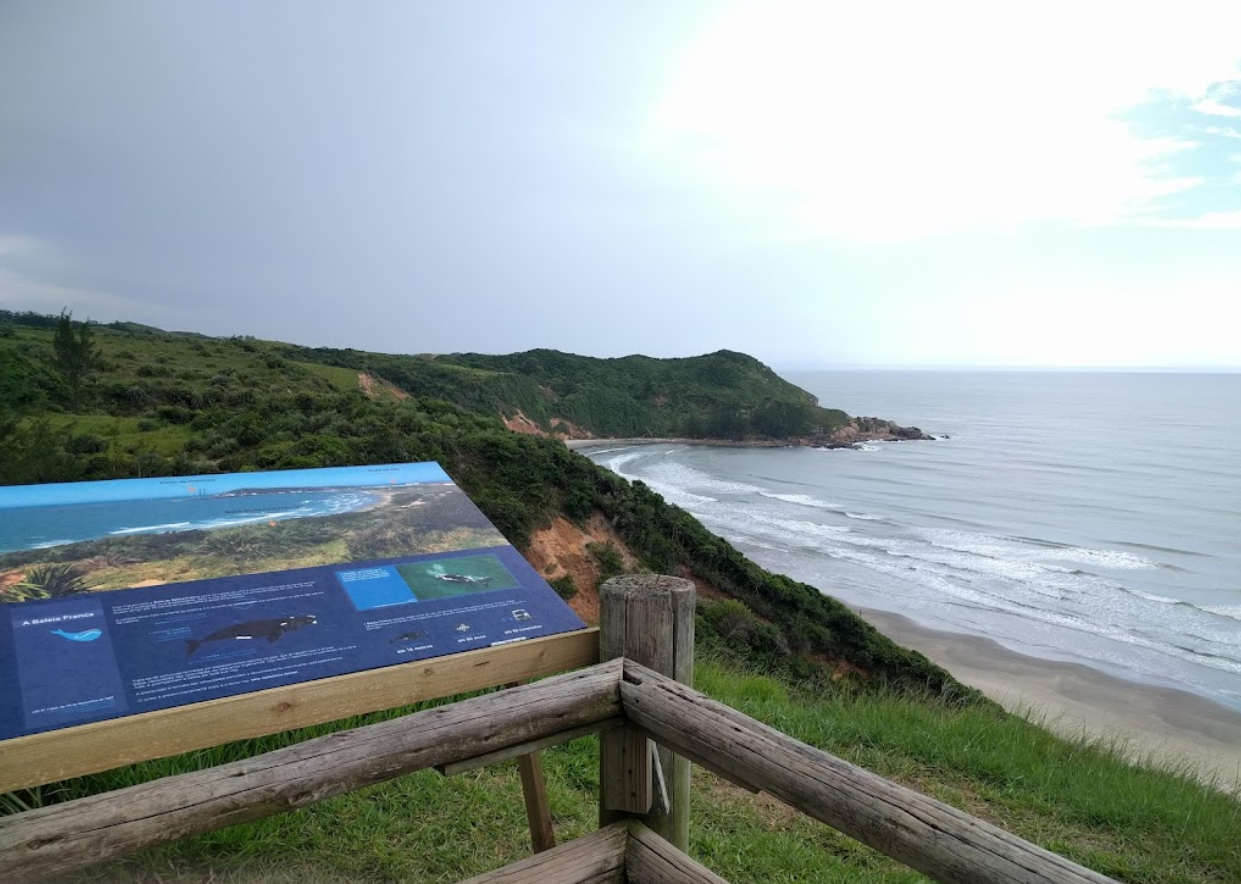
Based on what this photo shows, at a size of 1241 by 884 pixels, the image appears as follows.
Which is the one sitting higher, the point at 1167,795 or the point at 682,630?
the point at 682,630

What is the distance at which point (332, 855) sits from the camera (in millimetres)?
3033

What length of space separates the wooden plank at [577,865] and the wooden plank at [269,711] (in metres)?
0.48

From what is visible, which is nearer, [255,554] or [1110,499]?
[255,554]

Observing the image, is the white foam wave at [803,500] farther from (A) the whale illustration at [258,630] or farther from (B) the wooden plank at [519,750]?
(A) the whale illustration at [258,630]

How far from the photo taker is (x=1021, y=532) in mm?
33344

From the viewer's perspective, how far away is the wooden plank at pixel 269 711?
1696mm

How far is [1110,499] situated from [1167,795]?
4463cm

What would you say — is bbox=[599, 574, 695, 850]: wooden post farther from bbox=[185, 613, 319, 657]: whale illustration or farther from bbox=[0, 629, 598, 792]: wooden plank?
bbox=[185, 613, 319, 657]: whale illustration

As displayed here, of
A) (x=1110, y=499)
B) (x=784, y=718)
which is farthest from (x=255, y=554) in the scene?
(x=1110, y=499)

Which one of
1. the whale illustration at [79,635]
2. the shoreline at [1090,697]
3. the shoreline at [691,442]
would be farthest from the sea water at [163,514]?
the shoreline at [691,442]

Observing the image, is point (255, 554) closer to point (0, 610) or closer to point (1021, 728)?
point (0, 610)

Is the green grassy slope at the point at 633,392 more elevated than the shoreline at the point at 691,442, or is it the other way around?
the green grassy slope at the point at 633,392

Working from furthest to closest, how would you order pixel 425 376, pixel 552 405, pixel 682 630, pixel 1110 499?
1. pixel 552 405
2. pixel 425 376
3. pixel 1110 499
4. pixel 682 630

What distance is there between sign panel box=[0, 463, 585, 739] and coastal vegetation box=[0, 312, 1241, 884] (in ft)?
0.10
